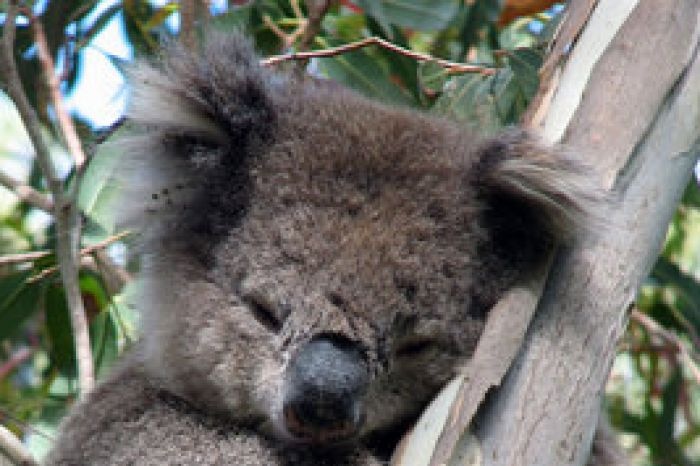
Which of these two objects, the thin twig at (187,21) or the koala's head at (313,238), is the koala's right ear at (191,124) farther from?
the thin twig at (187,21)

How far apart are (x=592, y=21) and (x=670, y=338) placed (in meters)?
1.34

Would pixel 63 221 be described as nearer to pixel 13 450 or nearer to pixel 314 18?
pixel 13 450

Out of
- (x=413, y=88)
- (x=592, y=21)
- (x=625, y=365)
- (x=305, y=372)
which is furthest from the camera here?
(x=625, y=365)

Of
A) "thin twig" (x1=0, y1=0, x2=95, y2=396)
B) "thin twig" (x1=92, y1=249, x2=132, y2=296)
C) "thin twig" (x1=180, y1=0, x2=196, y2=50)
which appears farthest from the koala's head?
"thin twig" (x1=92, y1=249, x2=132, y2=296)

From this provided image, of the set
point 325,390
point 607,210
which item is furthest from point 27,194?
point 607,210

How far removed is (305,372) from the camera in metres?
1.72

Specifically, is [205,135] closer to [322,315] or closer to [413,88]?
[322,315]

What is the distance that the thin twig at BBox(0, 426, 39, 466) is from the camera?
2035 mm

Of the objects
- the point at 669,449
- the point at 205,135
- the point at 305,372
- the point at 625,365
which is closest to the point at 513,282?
Result: the point at 305,372


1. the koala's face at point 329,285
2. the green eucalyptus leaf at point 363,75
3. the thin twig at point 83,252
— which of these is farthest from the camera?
the green eucalyptus leaf at point 363,75

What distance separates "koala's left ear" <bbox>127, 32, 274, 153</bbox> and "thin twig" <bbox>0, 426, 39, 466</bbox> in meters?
0.68

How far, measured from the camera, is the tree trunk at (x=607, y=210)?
5.46 feet

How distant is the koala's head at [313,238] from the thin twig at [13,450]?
309mm

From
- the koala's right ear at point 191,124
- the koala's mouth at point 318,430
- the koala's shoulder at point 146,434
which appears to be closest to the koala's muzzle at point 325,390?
the koala's mouth at point 318,430
